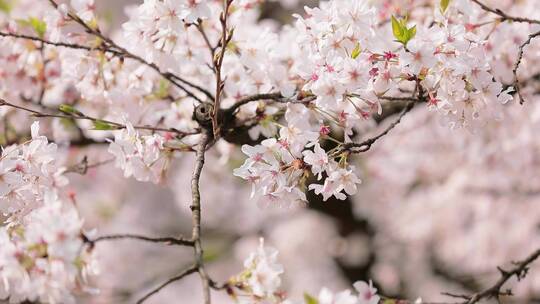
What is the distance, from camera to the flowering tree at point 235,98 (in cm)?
186

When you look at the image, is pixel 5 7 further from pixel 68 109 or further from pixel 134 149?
pixel 134 149

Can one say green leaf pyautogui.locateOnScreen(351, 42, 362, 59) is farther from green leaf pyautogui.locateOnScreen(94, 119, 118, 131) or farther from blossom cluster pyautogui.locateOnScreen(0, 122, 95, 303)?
blossom cluster pyautogui.locateOnScreen(0, 122, 95, 303)

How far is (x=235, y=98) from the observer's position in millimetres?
2816

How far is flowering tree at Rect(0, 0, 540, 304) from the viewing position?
73.4 inches

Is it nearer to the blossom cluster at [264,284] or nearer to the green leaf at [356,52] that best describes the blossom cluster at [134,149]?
the blossom cluster at [264,284]

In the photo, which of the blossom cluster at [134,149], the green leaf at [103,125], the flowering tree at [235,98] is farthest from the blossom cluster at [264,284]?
the green leaf at [103,125]

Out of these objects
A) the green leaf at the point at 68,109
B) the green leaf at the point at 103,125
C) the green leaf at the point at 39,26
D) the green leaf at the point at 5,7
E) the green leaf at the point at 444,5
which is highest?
the green leaf at the point at 5,7

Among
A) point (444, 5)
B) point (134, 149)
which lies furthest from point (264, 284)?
point (444, 5)

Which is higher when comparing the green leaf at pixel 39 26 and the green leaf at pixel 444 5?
the green leaf at pixel 39 26

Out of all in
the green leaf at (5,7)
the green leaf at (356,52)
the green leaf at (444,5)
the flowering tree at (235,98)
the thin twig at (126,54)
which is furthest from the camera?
the green leaf at (5,7)

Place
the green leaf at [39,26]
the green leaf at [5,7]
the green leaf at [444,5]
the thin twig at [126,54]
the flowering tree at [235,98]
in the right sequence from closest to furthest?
the flowering tree at [235,98], the green leaf at [444,5], the thin twig at [126,54], the green leaf at [39,26], the green leaf at [5,7]

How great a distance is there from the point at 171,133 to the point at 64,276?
894 mm

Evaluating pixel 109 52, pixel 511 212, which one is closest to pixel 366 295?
pixel 109 52

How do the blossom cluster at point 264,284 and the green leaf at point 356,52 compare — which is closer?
the blossom cluster at point 264,284
